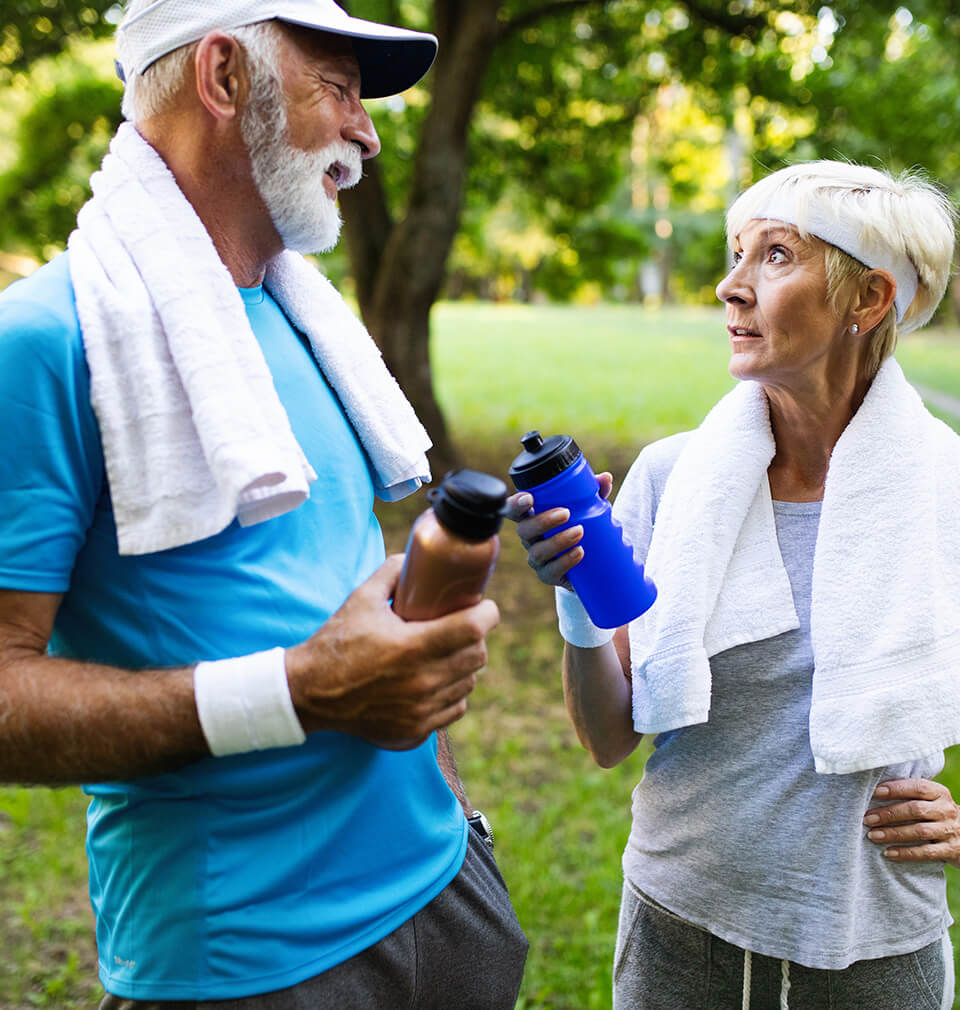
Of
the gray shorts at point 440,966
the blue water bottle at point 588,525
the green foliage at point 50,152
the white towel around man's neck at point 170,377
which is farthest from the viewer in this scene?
the green foliage at point 50,152

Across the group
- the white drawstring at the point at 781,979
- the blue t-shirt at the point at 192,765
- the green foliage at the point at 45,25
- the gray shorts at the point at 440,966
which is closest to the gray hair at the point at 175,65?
the blue t-shirt at the point at 192,765

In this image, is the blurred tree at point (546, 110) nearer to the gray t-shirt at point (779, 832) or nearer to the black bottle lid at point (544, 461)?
the gray t-shirt at point (779, 832)

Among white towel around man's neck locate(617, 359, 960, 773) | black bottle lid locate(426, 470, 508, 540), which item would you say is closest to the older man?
black bottle lid locate(426, 470, 508, 540)

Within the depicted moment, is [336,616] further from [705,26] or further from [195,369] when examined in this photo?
[705,26]

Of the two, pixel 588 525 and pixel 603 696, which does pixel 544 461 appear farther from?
pixel 603 696

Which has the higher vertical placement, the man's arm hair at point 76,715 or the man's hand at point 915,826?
the man's arm hair at point 76,715

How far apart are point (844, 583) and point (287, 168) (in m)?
1.23

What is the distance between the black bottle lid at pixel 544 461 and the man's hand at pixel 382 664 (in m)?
0.34

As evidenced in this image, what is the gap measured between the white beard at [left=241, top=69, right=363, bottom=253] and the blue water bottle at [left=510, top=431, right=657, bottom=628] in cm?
52

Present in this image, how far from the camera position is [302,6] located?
1.55 meters

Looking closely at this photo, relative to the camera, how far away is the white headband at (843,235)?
1.89 meters

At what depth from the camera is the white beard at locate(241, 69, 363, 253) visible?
1546 millimetres

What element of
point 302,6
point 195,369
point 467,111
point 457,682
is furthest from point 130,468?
point 467,111

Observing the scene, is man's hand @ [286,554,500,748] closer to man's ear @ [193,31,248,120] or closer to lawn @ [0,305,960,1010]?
man's ear @ [193,31,248,120]
